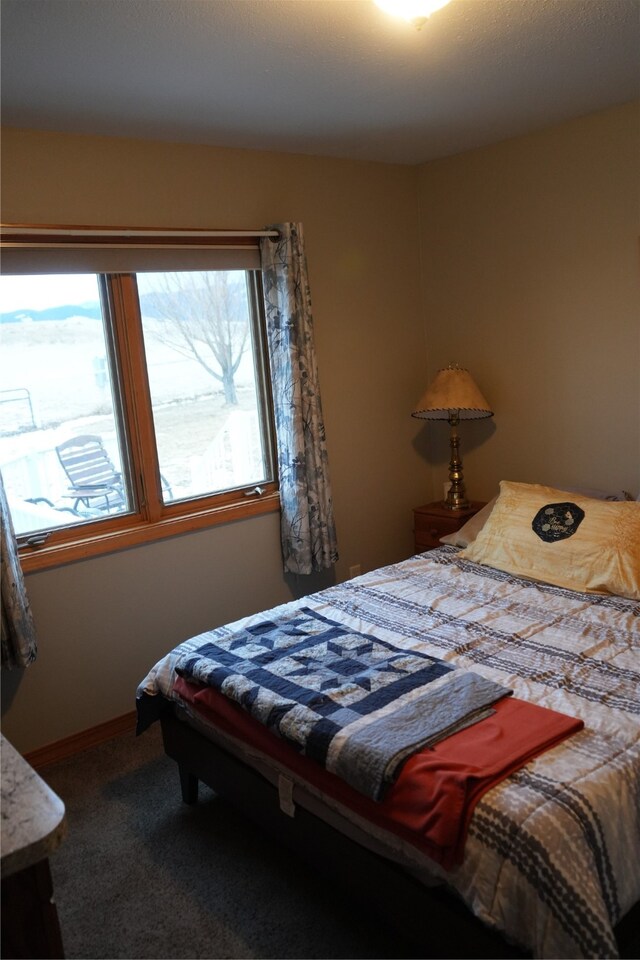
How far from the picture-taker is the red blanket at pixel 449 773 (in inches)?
65.9

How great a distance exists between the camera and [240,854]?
238cm

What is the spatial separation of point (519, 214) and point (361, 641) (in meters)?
2.37

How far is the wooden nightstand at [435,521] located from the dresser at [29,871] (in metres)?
2.73

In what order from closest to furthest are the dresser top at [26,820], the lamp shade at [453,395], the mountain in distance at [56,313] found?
the dresser top at [26,820]
the mountain in distance at [56,313]
the lamp shade at [453,395]

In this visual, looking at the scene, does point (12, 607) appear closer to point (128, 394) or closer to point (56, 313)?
point (128, 394)

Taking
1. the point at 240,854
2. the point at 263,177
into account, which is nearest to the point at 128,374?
the point at 263,177

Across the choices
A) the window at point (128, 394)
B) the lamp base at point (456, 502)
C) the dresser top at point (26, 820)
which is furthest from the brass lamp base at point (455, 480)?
the dresser top at point (26, 820)

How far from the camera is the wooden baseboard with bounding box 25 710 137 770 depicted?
9.91 feet

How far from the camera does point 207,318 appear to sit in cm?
346

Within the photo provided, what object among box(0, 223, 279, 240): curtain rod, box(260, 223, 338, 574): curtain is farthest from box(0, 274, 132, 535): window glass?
box(260, 223, 338, 574): curtain

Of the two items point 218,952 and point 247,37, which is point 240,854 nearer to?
point 218,952

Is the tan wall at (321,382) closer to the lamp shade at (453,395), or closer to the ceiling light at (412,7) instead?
the lamp shade at (453,395)

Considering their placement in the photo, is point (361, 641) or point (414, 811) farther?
point (361, 641)

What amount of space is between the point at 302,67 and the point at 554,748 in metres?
2.18
